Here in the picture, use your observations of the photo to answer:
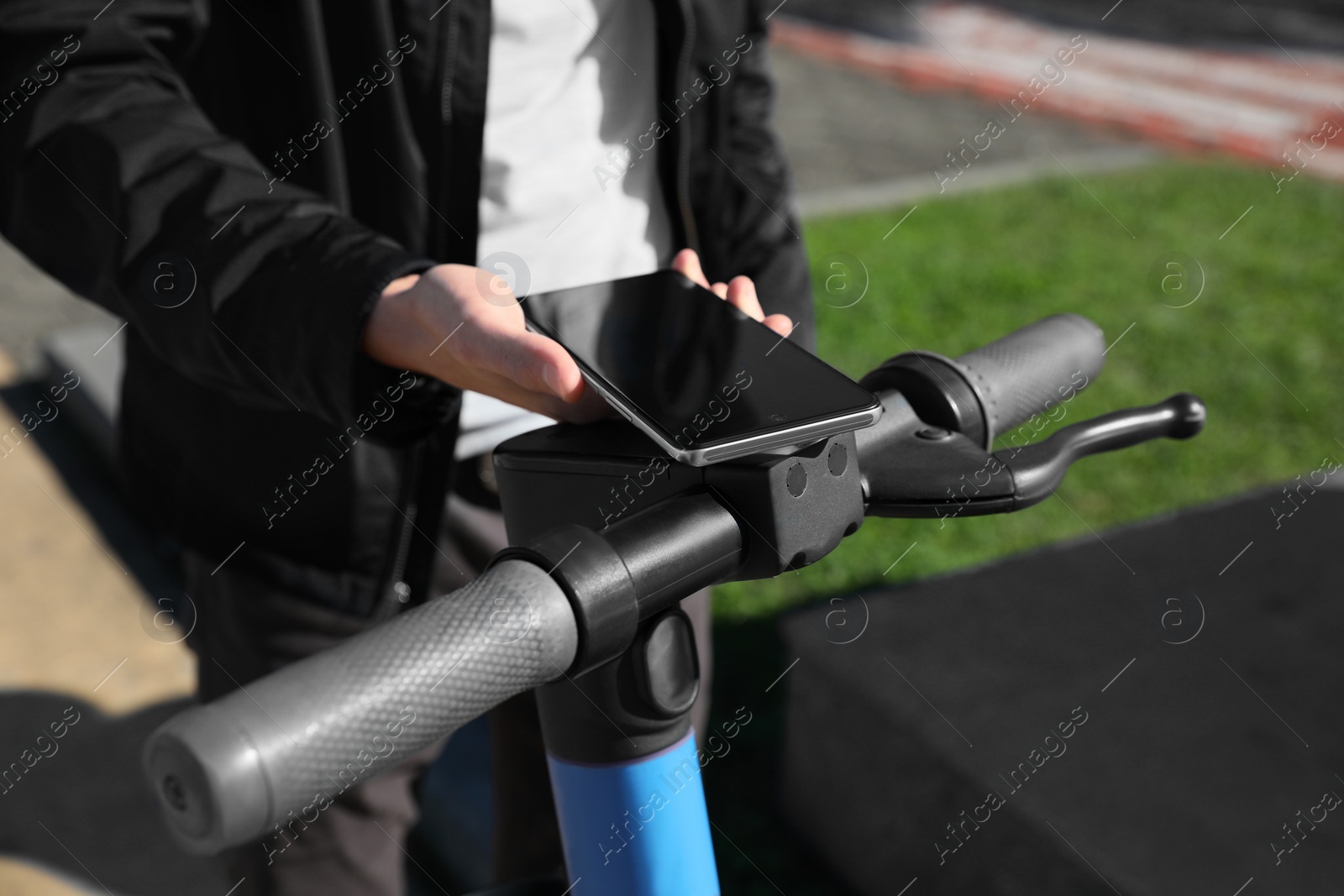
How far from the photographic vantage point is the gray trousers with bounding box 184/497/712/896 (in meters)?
1.65

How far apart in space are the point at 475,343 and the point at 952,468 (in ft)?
1.26

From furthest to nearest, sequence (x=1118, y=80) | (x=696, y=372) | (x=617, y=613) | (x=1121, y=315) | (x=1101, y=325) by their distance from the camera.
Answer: (x=1118, y=80)
(x=1121, y=315)
(x=1101, y=325)
(x=696, y=372)
(x=617, y=613)

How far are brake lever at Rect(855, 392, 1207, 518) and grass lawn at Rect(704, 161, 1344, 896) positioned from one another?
1.68m

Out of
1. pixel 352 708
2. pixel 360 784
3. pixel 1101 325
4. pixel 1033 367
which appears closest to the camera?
pixel 352 708

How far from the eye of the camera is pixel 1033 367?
3.77 ft

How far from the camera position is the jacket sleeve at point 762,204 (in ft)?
5.70

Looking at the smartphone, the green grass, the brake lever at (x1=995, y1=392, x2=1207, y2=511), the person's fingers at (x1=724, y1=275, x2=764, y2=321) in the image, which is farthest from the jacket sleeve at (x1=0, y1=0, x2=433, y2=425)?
the green grass

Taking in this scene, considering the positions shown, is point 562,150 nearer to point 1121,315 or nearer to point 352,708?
point 352,708

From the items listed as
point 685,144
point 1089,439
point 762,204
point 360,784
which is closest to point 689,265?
point 1089,439

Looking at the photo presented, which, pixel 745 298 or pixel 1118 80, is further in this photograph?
pixel 1118 80

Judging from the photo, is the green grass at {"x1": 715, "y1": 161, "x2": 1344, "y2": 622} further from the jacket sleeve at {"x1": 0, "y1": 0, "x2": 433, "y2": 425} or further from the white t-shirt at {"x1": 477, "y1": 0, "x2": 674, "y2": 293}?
the jacket sleeve at {"x1": 0, "y1": 0, "x2": 433, "y2": 425}

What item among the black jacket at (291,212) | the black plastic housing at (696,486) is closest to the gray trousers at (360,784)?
the black jacket at (291,212)

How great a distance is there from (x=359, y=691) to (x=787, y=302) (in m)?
1.20

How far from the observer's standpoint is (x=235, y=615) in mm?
1664
